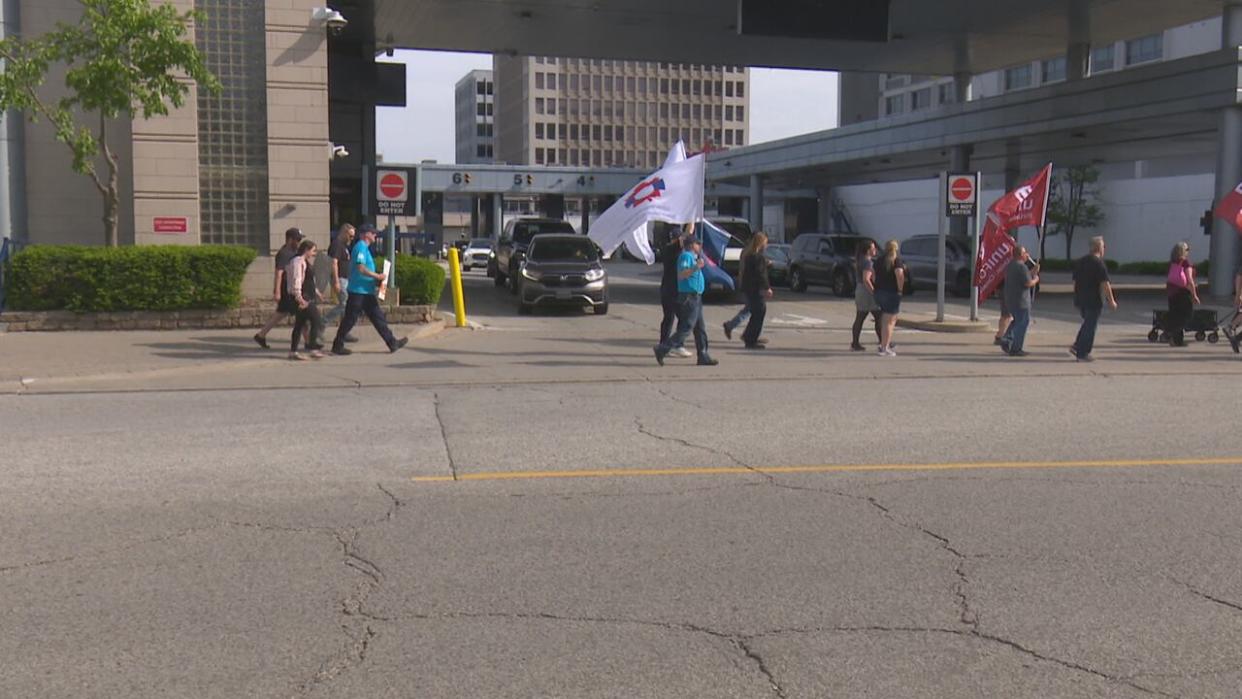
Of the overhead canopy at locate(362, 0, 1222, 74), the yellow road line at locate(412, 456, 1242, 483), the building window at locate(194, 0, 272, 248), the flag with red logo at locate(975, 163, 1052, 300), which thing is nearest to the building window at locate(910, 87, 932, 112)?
the overhead canopy at locate(362, 0, 1222, 74)

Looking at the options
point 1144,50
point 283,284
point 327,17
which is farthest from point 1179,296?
point 1144,50

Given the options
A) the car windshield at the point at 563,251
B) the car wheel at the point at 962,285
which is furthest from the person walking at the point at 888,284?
the car wheel at the point at 962,285

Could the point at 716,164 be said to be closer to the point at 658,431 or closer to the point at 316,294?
the point at 316,294

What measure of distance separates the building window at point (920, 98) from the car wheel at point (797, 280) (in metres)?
59.5

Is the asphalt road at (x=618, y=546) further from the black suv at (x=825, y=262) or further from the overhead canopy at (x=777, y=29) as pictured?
the black suv at (x=825, y=262)

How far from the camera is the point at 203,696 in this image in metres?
4.46

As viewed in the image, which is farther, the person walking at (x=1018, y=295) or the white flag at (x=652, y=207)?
the person walking at (x=1018, y=295)

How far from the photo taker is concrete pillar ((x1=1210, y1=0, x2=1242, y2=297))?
29906mm

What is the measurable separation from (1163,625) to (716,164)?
5561 centimetres

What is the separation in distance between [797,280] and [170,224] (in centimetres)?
1853

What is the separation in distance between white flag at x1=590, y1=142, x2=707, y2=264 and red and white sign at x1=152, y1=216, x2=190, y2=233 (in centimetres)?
786

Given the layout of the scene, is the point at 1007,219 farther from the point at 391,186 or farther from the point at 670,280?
the point at 391,186

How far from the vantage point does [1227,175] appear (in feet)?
99.1

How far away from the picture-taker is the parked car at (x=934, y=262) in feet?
101
